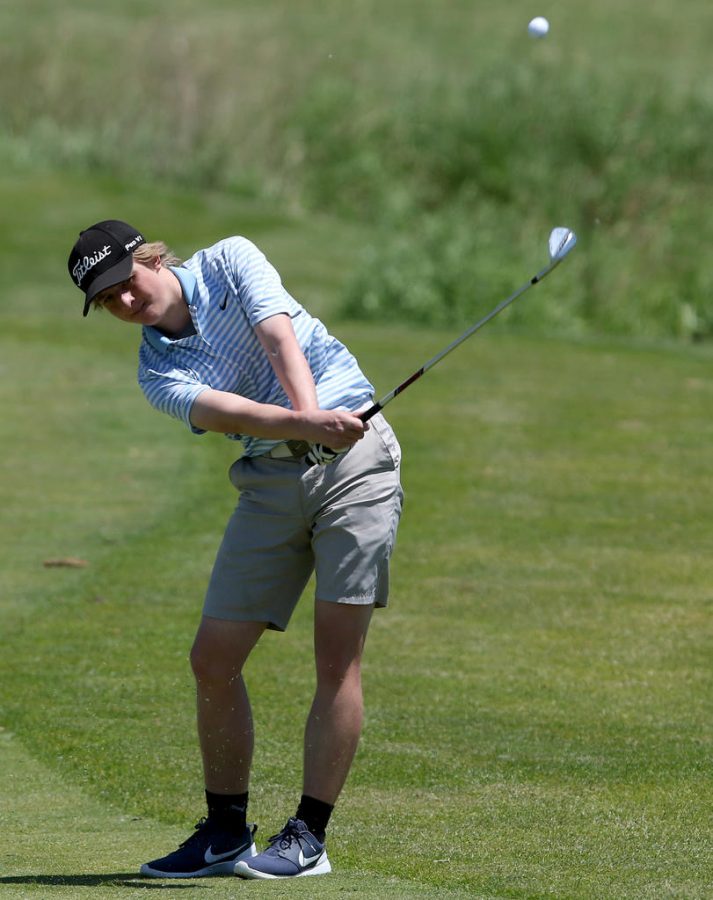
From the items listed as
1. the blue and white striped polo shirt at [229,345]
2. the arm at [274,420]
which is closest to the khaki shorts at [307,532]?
the blue and white striped polo shirt at [229,345]

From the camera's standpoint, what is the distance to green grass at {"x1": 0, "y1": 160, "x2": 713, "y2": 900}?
4.94 metres

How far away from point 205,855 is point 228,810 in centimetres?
13

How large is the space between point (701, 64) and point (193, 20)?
9.19 m

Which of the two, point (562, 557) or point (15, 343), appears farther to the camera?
point (15, 343)

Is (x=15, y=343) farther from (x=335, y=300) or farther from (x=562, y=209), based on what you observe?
(x=562, y=209)

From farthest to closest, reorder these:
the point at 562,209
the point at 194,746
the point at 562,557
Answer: the point at 562,209 < the point at 562,557 < the point at 194,746

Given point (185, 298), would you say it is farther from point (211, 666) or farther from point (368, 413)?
point (211, 666)

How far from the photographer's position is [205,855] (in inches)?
183

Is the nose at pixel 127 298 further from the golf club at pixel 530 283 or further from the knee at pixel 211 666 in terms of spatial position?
the knee at pixel 211 666

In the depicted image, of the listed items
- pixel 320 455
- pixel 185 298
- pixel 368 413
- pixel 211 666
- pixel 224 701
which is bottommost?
pixel 224 701

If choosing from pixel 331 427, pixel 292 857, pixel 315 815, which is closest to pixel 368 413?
pixel 331 427

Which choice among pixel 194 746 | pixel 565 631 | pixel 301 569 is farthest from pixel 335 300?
pixel 301 569

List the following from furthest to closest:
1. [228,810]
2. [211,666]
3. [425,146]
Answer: [425,146]
[228,810]
[211,666]

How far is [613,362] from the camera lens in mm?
14805
